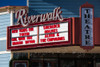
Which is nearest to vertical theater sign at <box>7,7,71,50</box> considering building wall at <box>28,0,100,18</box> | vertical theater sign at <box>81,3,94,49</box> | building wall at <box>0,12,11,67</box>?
vertical theater sign at <box>81,3,94,49</box>

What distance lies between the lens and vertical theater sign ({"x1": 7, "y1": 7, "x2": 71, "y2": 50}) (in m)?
26.3

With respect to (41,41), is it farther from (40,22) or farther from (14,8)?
(14,8)

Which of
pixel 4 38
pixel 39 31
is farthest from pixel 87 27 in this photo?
pixel 4 38

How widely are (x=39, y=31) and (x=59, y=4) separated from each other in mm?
4656

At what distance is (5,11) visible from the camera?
1238 inches

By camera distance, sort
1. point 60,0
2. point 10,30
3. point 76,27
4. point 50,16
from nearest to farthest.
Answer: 1. point 76,27
2. point 50,16
3. point 10,30
4. point 60,0

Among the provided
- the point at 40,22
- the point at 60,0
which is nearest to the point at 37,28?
the point at 40,22

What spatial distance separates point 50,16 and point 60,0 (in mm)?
4318

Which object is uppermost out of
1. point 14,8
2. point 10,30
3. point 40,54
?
point 14,8

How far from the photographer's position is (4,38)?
103 feet

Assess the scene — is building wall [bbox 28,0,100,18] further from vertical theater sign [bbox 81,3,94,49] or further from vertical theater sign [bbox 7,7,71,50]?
vertical theater sign [bbox 81,3,94,49]

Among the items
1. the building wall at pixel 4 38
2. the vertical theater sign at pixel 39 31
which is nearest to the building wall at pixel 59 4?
the vertical theater sign at pixel 39 31

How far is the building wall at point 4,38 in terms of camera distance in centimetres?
3100

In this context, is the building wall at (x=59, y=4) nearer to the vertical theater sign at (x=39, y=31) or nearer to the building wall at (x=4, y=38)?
the vertical theater sign at (x=39, y=31)
